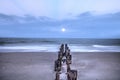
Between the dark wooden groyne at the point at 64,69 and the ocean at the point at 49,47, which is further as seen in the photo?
the ocean at the point at 49,47

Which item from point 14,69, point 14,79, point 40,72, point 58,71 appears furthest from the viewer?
point 14,69

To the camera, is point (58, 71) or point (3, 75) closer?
point (58, 71)

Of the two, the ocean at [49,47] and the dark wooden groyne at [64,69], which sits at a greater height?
the dark wooden groyne at [64,69]

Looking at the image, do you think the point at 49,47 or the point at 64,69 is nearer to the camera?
the point at 64,69

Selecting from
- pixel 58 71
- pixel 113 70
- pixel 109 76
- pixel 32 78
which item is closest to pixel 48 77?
pixel 32 78

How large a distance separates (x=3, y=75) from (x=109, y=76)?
16.0 feet

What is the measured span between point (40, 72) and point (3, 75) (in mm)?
1731

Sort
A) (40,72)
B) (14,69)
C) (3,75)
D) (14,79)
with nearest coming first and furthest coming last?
(14,79)
(3,75)
(40,72)
(14,69)

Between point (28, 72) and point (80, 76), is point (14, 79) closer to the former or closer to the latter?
point (28, 72)

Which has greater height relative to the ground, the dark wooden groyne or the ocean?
the dark wooden groyne

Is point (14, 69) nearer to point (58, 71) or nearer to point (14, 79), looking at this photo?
point (14, 79)

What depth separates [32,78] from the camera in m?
8.04

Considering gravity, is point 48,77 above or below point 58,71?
below

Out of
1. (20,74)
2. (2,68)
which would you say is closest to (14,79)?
(20,74)
